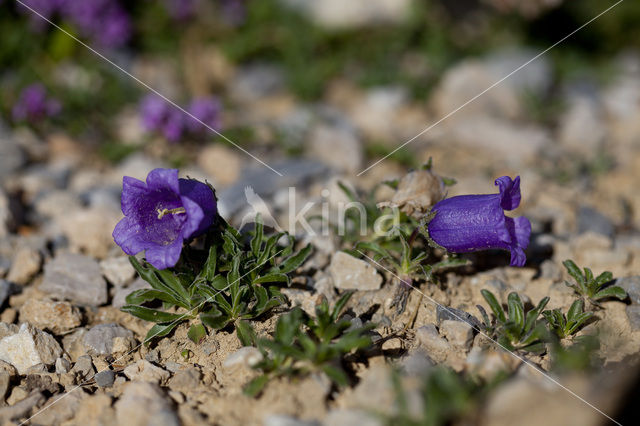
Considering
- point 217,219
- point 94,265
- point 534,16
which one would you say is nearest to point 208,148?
point 94,265

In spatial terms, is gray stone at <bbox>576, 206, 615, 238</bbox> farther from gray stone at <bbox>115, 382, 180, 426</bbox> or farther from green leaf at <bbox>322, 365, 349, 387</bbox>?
gray stone at <bbox>115, 382, 180, 426</bbox>

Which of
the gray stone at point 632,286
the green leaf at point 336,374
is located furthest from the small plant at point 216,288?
the gray stone at point 632,286

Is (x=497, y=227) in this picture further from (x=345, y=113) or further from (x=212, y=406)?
(x=345, y=113)

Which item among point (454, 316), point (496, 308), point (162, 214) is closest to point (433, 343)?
point (454, 316)

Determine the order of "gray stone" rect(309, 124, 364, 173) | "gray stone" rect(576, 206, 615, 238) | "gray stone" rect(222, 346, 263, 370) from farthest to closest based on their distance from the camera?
"gray stone" rect(309, 124, 364, 173)
"gray stone" rect(576, 206, 615, 238)
"gray stone" rect(222, 346, 263, 370)

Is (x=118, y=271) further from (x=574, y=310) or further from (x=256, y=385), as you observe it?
(x=574, y=310)

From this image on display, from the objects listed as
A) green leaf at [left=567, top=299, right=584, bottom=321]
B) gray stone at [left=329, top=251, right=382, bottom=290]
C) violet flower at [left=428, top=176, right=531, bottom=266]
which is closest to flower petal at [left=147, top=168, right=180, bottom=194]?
gray stone at [left=329, top=251, right=382, bottom=290]
